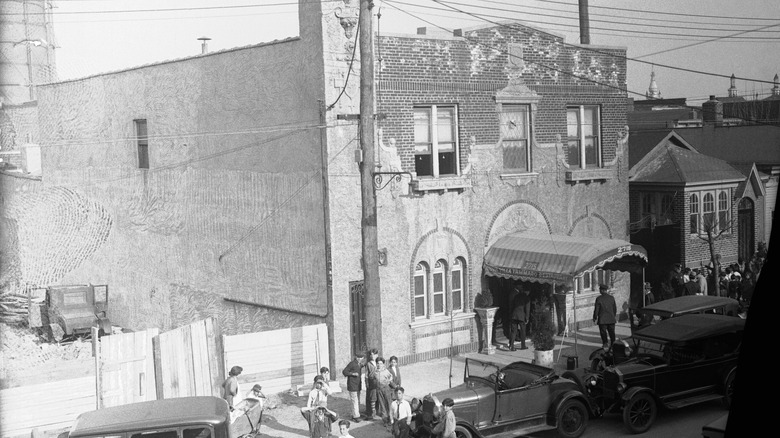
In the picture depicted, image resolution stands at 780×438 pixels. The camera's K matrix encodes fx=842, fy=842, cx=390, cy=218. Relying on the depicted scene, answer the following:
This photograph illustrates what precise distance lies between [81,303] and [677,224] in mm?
19449

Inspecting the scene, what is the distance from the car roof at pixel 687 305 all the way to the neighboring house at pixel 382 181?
231 centimetres

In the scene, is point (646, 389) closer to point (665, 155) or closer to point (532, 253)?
point (532, 253)

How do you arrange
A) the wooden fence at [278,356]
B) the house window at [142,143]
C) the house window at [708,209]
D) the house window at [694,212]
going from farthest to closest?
the house window at [708,209], the house window at [694,212], the house window at [142,143], the wooden fence at [278,356]

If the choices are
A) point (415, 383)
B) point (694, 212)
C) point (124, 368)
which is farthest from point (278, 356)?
point (694, 212)

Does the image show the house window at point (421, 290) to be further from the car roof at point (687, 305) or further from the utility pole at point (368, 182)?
the car roof at point (687, 305)

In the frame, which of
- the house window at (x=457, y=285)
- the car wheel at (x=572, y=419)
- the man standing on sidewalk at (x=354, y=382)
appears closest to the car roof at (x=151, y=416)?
the man standing on sidewalk at (x=354, y=382)

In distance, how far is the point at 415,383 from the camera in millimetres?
18203

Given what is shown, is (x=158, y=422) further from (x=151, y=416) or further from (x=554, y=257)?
(x=554, y=257)

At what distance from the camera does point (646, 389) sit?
1411cm

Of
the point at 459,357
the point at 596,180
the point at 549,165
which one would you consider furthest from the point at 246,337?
the point at 596,180

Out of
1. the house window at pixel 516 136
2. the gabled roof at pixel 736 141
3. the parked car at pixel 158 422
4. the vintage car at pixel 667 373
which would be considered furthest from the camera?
the gabled roof at pixel 736 141

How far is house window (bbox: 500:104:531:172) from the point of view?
22.1 m

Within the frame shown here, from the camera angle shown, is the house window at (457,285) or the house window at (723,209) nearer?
the house window at (457,285)

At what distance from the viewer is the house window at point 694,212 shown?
27984 mm
